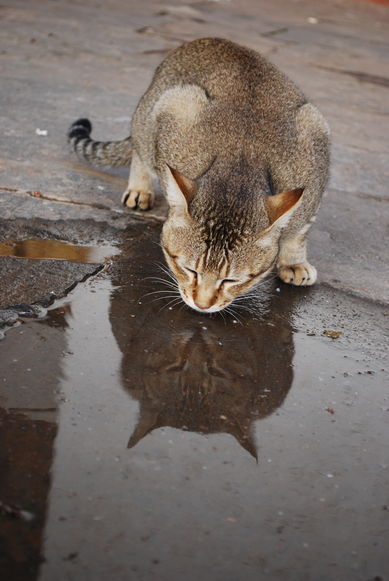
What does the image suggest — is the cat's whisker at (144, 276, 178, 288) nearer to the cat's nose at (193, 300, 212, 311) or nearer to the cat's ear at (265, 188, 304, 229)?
the cat's nose at (193, 300, 212, 311)

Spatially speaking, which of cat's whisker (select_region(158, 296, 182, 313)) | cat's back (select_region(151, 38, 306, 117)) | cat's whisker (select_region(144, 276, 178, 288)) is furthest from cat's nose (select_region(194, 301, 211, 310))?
cat's back (select_region(151, 38, 306, 117))

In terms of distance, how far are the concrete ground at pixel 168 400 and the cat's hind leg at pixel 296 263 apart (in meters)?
0.07

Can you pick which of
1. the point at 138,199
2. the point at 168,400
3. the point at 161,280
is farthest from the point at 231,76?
the point at 168,400

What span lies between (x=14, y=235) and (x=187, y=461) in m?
1.79

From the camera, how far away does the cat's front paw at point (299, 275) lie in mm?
3746

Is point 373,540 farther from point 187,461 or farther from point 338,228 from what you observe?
point 338,228

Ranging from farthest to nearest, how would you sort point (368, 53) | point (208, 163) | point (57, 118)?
1. point (368, 53)
2. point (57, 118)
3. point (208, 163)

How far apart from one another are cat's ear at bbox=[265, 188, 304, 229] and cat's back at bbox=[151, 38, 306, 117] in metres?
0.71

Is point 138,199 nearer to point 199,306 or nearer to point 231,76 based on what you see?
point 231,76

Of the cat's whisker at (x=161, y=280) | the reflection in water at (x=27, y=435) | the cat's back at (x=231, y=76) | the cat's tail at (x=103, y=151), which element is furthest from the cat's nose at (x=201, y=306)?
the cat's tail at (x=103, y=151)

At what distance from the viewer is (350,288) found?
A: 376 centimetres

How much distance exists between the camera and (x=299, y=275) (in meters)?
3.74

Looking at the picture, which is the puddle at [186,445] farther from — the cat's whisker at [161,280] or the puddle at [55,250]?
the puddle at [55,250]

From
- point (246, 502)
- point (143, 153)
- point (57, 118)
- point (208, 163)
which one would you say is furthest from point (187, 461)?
point (57, 118)
